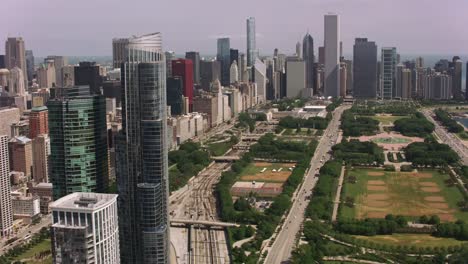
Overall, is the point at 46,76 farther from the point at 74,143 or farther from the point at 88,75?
the point at 74,143

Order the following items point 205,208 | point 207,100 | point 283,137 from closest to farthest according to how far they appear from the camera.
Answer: point 205,208
point 283,137
point 207,100

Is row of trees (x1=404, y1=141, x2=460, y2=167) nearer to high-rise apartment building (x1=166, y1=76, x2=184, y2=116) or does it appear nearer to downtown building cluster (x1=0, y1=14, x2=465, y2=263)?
downtown building cluster (x1=0, y1=14, x2=465, y2=263)

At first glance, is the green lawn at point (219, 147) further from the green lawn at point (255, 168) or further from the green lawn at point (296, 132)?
the green lawn at point (296, 132)

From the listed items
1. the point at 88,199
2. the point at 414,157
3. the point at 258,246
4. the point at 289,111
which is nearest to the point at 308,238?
the point at 258,246

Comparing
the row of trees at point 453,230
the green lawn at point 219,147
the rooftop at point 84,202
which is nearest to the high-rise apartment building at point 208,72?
the green lawn at point 219,147

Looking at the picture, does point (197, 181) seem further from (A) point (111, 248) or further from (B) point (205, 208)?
(A) point (111, 248)

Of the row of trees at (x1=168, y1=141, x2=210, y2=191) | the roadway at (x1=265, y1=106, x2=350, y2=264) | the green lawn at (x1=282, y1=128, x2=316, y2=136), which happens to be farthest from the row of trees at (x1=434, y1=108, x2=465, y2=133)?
the row of trees at (x1=168, y1=141, x2=210, y2=191)
